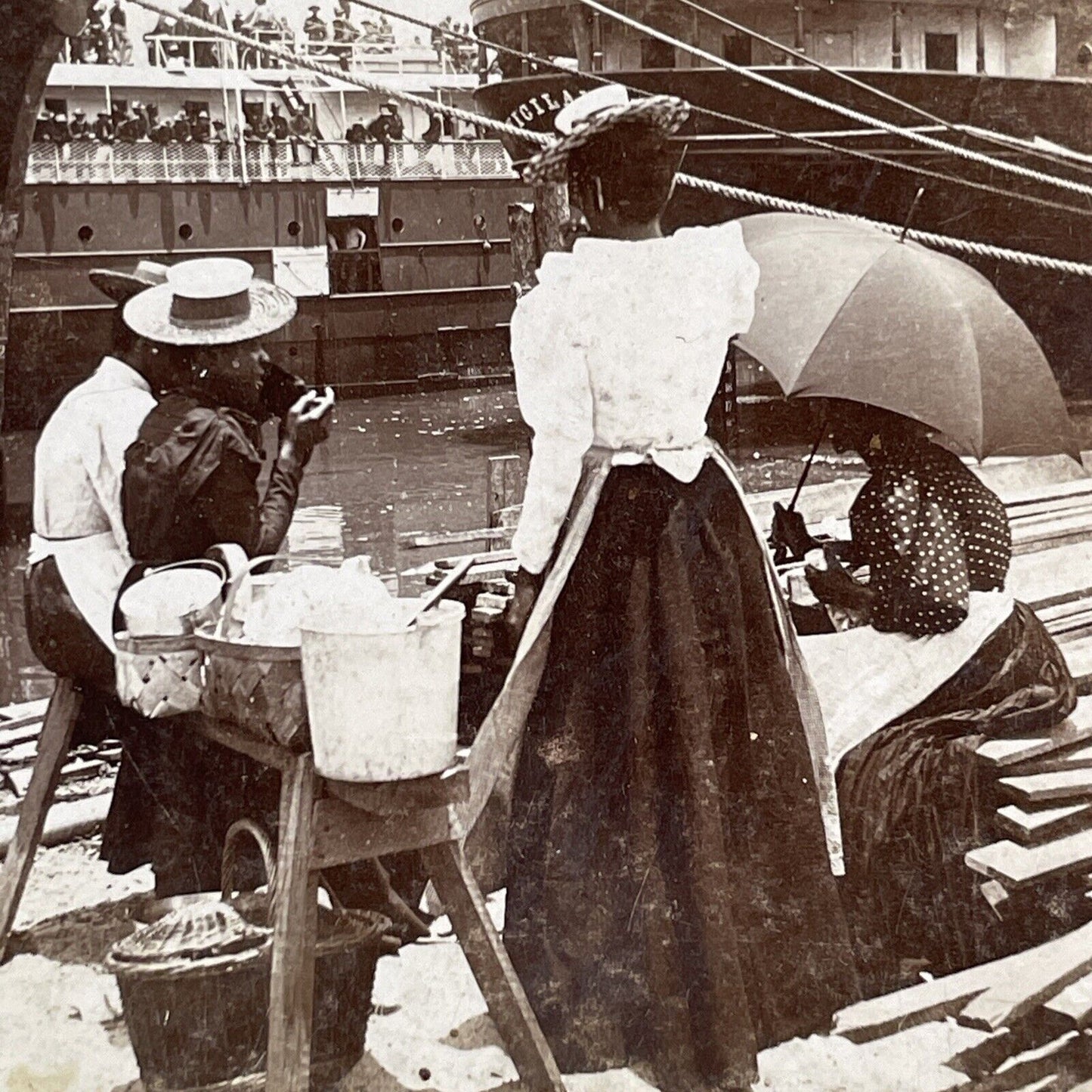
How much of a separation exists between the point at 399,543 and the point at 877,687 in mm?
3495

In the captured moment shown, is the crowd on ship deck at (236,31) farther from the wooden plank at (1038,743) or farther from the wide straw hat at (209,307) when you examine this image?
the wooden plank at (1038,743)

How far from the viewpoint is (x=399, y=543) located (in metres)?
6.31

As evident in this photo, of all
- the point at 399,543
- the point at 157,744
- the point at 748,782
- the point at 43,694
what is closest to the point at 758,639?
the point at 748,782

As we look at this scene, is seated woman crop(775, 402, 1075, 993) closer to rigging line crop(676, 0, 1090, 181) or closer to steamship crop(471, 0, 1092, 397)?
steamship crop(471, 0, 1092, 397)

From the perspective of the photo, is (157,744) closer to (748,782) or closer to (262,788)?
(262,788)

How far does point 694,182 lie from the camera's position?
3.66 metres

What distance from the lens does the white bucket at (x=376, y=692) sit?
2.36 metres

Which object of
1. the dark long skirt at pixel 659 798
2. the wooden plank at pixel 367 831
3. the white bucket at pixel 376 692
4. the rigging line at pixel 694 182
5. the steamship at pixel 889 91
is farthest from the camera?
the steamship at pixel 889 91

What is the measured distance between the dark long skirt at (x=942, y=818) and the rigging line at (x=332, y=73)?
1.59m

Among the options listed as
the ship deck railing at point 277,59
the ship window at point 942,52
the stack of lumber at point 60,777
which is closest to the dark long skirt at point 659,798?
the ship deck railing at point 277,59

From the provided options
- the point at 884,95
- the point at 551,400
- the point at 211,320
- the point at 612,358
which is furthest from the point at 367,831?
the point at 884,95

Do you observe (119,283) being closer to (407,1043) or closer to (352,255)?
(352,255)

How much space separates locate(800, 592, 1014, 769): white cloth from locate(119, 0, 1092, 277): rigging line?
1.00m

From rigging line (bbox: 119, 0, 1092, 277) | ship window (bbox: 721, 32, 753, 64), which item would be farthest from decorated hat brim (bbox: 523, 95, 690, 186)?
ship window (bbox: 721, 32, 753, 64)
